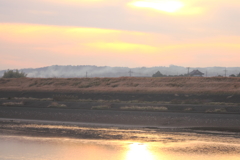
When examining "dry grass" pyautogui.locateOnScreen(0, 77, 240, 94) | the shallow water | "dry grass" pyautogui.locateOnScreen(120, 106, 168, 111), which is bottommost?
the shallow water

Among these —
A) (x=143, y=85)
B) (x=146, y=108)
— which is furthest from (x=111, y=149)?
(x=143, y=85)

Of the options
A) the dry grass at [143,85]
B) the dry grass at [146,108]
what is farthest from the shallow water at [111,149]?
the dry grass at [143,85]

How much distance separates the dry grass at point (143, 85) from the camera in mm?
48562

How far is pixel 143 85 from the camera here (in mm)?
56219

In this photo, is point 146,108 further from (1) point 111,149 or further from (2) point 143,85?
(2) point 143,85

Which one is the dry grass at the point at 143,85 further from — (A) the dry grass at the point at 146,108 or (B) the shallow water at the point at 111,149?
(B) the shallow water at the point at 111,149

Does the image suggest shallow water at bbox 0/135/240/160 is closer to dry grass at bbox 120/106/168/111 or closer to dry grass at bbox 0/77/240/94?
dry grass at bbox 120/106/168/111

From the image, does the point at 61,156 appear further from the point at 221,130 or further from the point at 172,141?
the point at 221,130

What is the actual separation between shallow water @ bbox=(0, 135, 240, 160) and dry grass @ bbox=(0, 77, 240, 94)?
26.9 meters

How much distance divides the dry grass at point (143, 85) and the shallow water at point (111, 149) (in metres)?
26.9

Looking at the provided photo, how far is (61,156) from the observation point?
54.5 feet

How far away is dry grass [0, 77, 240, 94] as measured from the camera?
48.6 m

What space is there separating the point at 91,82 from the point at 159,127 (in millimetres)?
35737

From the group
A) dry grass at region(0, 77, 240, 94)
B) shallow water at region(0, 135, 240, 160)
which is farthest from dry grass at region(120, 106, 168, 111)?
shallow water at region(0, 135, 240, 160)
